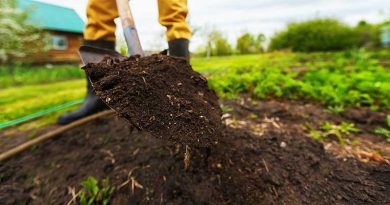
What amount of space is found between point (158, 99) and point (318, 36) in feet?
37.4

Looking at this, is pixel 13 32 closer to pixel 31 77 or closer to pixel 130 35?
pixel 31 77

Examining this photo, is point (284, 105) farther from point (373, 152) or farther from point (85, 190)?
point (85, 190)

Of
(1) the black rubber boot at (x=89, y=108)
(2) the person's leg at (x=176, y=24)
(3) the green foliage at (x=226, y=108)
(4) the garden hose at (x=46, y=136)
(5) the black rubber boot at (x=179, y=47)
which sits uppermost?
(2) the person's leg at (x=176, y=24)

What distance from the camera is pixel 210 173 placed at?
125 centimetres

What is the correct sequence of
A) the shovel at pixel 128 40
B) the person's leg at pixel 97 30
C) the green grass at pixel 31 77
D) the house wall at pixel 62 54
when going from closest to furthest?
1. the shovel at pixel 128 40
2. the person's leg at pixel 97 30
3. the green grass at pixel 31 77
4. the house wall at pixel 62 54

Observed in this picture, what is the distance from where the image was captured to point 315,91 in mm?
2455

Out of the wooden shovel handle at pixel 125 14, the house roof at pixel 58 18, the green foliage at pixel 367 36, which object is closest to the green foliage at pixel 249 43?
the green foliage at pixel 367 36

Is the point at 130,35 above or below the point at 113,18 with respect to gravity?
below

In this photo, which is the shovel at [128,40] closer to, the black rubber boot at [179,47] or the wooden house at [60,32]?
the black rubber boot at [179,47]

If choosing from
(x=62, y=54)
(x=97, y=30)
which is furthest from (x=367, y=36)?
(x=62, y=54)

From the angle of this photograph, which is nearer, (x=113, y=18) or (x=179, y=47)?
(x=179, y=47)

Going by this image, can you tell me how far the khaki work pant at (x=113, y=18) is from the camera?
1650 mm

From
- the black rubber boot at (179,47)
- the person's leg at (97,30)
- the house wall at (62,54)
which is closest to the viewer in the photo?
the black rubber boot at (179,47)

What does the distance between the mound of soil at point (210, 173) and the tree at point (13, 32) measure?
716 cm
